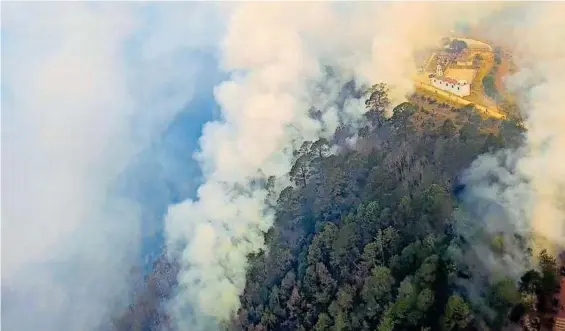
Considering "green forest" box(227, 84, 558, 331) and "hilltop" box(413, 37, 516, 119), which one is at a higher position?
"hilltop" box(413, 37, 516, 119)

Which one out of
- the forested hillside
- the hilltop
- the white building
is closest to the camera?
the forested hillside

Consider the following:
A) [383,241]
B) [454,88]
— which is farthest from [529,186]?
[454,88]

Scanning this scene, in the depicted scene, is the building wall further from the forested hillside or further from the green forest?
the green forest

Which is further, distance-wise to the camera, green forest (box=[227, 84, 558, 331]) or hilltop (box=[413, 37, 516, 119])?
hilltop (box=[413, 37, 516, 119])

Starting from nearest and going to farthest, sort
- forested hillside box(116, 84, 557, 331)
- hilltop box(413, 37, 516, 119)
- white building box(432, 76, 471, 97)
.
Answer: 1. forested hillside box(116, 84, 557, 331)
2. hilltop box(413, 37, 516, 119)
3. white building box(432, 76, 471, 97)

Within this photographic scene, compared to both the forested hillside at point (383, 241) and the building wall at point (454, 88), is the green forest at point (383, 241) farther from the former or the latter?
the building wall at point (454, 88)

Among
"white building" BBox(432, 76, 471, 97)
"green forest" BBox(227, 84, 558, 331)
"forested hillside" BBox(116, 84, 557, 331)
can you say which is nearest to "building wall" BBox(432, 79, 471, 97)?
"white building" BBox(432, 76, 471, 97)

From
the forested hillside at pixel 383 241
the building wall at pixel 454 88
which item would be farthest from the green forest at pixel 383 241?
the building wall at pixel 454 88
